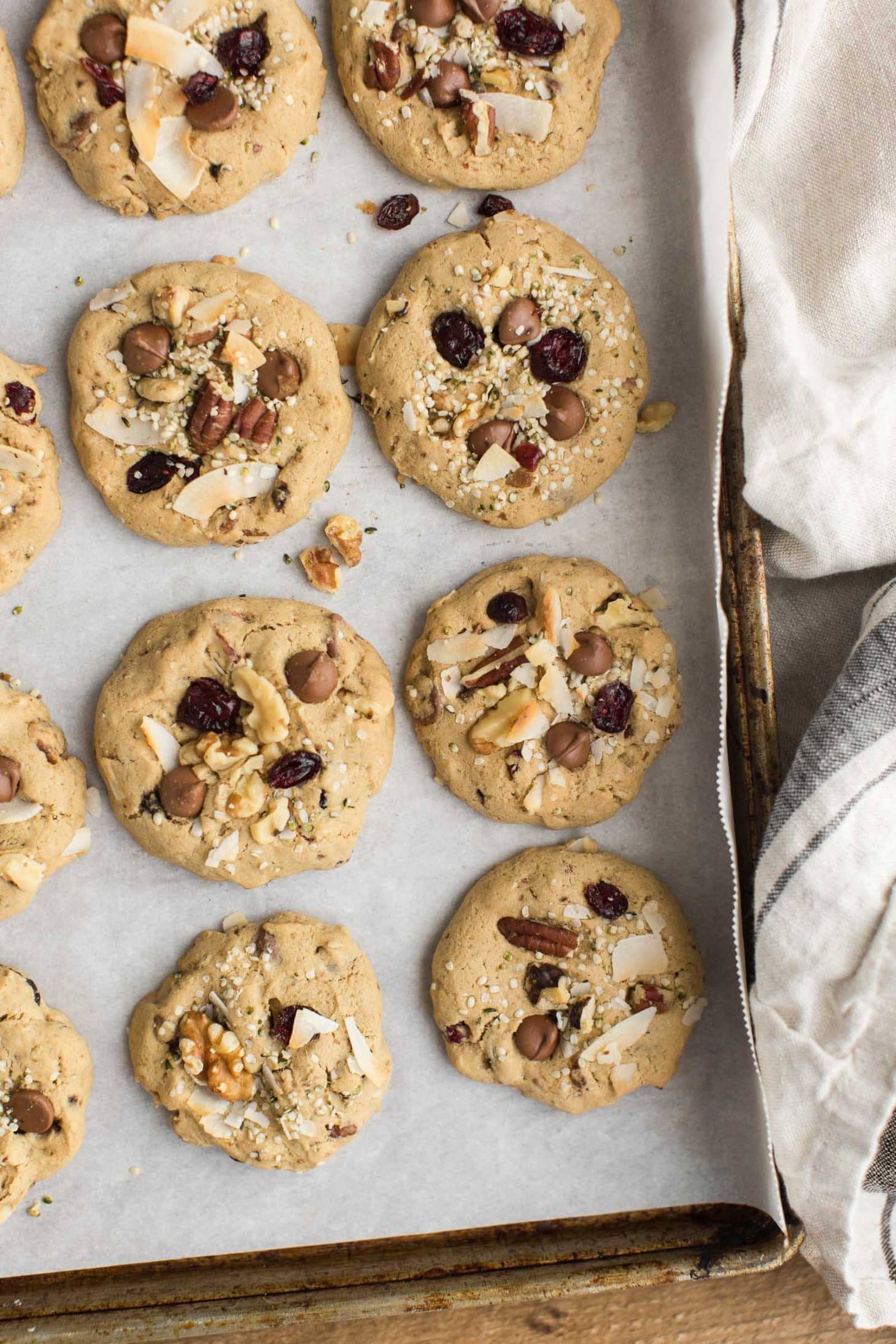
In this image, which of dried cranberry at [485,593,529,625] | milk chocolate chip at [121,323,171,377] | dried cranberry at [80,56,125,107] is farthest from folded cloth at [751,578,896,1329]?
dried cranberry at [80,56,125,107]

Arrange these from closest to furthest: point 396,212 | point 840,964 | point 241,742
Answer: point 840,964, point 241,742, point 396,212

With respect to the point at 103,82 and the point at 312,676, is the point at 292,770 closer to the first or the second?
the point at 312,676

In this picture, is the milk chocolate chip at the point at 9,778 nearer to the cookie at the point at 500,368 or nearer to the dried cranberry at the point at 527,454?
the cookie at the point at 500,368

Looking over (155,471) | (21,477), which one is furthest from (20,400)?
(155,471)

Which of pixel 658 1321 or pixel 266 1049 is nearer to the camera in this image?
pixel 266 1049

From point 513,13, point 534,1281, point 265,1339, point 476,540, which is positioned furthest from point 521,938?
point 513,13

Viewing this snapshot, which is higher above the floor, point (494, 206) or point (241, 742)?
point (494, 206)

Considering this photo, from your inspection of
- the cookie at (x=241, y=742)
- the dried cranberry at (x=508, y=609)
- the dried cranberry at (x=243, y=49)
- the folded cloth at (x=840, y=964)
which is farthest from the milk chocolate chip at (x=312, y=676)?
the dried cranberry at (x=243, y=49)
